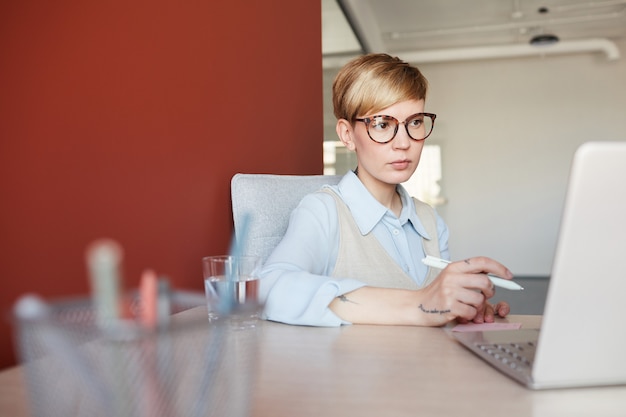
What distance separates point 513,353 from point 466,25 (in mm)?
5845

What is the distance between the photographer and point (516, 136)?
6.80m

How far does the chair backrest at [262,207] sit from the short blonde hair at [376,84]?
259 mm

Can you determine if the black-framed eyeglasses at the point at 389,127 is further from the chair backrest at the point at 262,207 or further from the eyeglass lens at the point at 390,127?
the chair backrest at the point at 262,207

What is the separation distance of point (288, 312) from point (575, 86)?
6593 mm

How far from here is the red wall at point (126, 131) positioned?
28.5 inches

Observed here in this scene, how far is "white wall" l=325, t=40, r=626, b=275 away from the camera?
21.6 ft

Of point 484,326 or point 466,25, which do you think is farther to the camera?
point 466,25

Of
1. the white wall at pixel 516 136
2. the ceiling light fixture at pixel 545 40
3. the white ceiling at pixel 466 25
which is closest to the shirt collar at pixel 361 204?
the white ceiling at pixel 466 25

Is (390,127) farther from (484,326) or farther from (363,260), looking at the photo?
(484,326)

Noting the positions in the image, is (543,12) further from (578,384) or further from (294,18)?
(578,384)

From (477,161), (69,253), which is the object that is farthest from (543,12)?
(69,253)

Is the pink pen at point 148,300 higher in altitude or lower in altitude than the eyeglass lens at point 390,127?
lower

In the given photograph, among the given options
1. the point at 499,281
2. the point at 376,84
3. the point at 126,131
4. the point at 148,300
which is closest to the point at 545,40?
the point at 376,84

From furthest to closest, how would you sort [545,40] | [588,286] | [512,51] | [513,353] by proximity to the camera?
[512,51] → [545,40] → [513,353] → [588,286]
